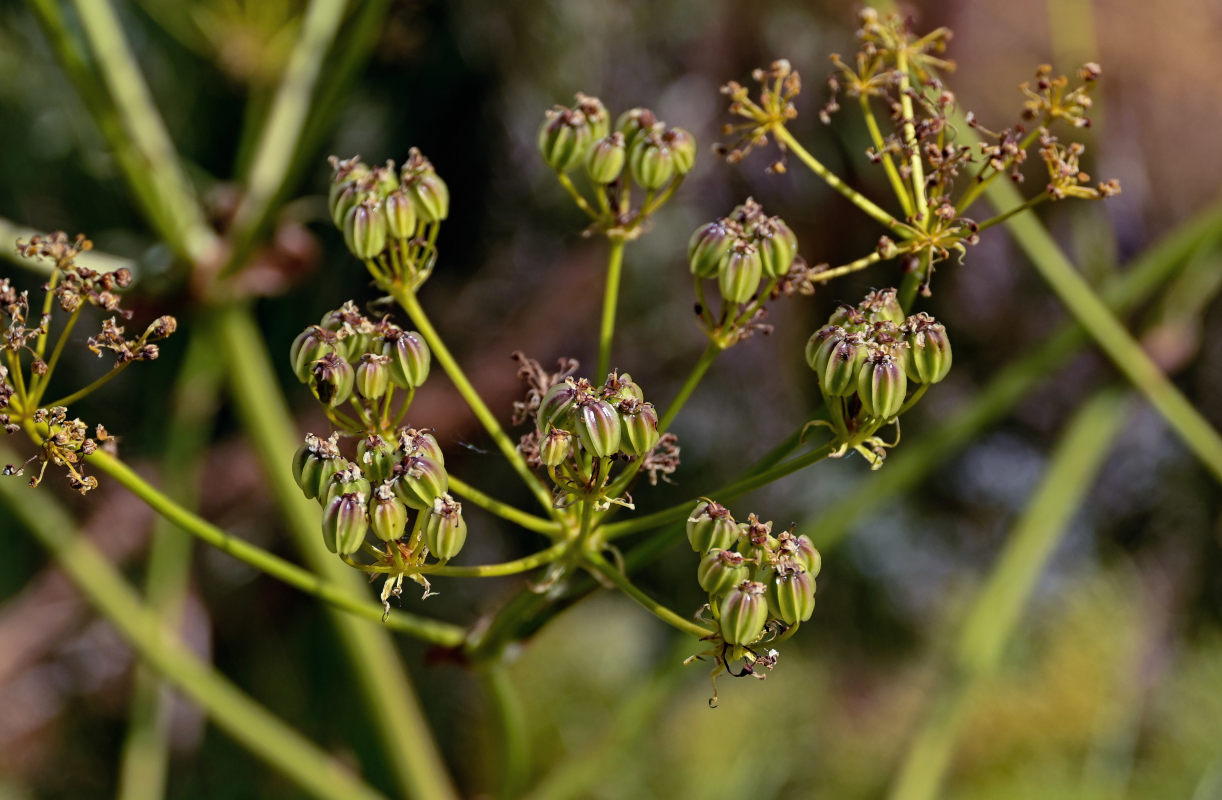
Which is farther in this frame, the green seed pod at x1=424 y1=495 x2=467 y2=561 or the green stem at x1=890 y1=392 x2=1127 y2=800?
the green stem at x1=890 y1=392 x2=1127 y2=800

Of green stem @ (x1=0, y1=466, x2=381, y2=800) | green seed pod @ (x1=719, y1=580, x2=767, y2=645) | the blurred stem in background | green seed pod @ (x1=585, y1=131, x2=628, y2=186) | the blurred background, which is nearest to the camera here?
green seed pod @ (x1=719, y1=580, x2=767, y2=645)

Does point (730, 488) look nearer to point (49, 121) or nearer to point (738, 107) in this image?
point (738, 107)

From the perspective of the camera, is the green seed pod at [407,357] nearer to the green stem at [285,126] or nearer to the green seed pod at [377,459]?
the green seed pod at [377,459]

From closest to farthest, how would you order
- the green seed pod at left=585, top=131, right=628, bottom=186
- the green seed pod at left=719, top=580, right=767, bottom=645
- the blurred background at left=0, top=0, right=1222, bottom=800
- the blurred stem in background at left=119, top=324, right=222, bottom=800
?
the green seed pod at left=719, top=580, right=767, bottom=645 → the green seed pod at left=585, top=131, right=628, bottom=186 → the blurred stem in background at left=119, top=324, right=222, bottom=800 → the blurred background at left=0, top=0, right=1222, bottom=800

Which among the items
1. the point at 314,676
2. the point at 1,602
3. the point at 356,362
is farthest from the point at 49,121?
the point at 356,362

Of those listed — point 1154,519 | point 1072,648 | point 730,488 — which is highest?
point 730,488

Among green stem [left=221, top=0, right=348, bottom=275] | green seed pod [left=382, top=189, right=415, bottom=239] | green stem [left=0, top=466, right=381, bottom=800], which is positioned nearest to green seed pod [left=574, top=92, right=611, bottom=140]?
green seed pod [left=382, top=189, right=415, bottom=239]

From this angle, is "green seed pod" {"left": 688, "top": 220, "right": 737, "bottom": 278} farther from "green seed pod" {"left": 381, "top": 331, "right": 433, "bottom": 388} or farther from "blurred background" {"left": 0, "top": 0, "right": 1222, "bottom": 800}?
"blurred background" {"left": 0, "top": 0, "right": 1222, "bottom": 800}
